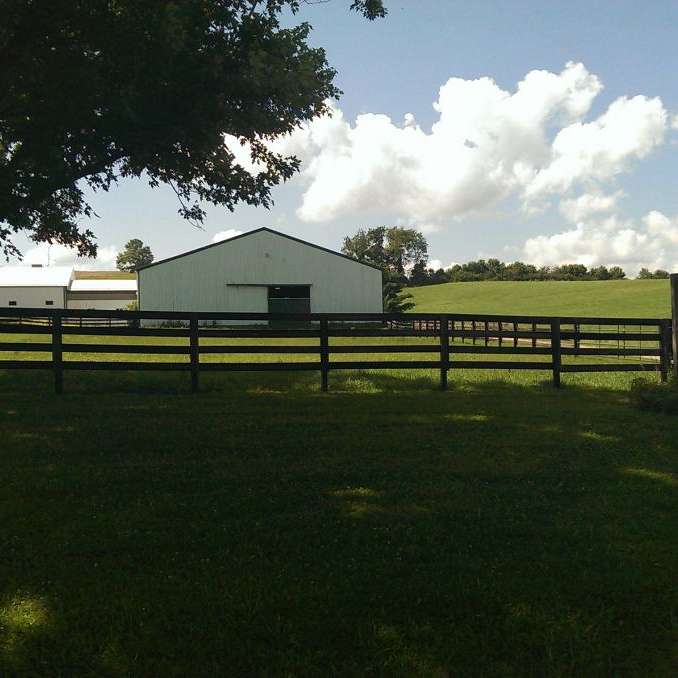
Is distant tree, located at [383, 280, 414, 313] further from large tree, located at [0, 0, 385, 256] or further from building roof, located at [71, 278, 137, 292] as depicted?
building roof, located at [71, 278, 137, 292]

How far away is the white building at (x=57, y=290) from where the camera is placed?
235ft

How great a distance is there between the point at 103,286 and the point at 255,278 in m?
45.0

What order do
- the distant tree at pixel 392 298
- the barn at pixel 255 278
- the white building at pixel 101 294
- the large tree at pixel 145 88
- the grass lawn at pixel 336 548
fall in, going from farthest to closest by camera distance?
the white building at pixel 101 294
the distant tree at pixel 392 298
the barn at pixel 255 278
the large tree at pixel 145 88
the grass lawn at pixel 336 548

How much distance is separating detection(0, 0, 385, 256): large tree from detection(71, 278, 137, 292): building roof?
71.8 metres

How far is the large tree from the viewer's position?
10.2 metres

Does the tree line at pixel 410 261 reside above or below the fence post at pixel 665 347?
above

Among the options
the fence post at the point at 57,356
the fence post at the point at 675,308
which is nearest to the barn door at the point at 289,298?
the fence post at the point at 57,356

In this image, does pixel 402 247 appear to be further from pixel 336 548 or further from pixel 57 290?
pixel 336 548

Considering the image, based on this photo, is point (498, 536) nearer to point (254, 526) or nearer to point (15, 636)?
point (254, 526)

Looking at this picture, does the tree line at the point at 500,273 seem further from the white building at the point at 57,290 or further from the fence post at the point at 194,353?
the fence post at the point at 194,353

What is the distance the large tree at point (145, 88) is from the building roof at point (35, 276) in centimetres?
6599

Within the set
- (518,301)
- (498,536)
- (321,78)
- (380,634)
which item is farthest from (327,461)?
(518,301)

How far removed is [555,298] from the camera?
273 feet

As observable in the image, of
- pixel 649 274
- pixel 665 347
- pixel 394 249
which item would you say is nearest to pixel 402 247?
pixel 394 249
